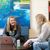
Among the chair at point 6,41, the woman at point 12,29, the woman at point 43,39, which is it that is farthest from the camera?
the woman at point 12,29

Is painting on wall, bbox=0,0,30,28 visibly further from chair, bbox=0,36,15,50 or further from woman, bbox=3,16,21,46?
chair, bbox=0,36,15,50

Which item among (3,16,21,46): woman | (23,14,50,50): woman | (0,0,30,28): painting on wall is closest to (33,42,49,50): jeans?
(23,14,50,50): woman

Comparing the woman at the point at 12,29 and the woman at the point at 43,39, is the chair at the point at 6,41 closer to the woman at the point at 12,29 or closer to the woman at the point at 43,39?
the woman at the point at 12,29

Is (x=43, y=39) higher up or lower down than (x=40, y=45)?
higher up

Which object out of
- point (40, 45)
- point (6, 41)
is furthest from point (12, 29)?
point (40, 45)

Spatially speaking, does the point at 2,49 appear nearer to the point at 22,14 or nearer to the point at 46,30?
the point at 46,30

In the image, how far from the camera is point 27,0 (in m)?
5.32

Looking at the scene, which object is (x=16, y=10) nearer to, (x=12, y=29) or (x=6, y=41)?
(x=12, y=29)

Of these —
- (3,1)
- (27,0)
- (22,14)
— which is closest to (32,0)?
(27,0)

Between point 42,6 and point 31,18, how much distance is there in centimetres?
51

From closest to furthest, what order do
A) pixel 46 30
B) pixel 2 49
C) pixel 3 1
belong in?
1. pixel 46 30
2. pixel 2 49
3. pixel 3 1

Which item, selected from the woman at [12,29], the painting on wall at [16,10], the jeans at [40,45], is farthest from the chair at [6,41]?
the jeans at [40,45]

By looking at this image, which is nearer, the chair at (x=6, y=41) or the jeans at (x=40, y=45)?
the jeans at (x=40, y=45)

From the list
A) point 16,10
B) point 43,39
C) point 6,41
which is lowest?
point 6,41
